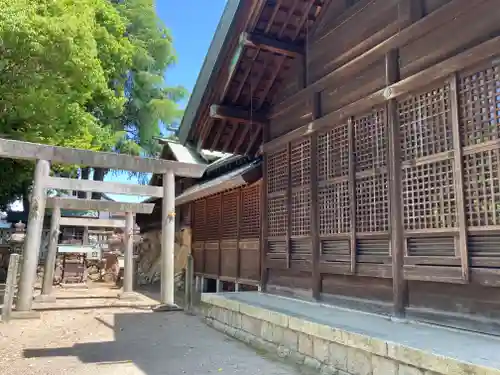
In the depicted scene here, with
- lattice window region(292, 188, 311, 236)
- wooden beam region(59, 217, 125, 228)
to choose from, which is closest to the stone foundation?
wooden beam region(59, 217, 125, 228)

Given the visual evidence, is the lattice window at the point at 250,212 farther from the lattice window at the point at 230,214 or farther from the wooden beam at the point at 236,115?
the wooden beam at the point at 236,115

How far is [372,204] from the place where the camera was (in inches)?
228

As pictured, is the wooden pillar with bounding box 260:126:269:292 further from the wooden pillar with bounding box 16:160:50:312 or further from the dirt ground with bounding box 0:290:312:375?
the wooden pillar with bounding box 16:160:50:312

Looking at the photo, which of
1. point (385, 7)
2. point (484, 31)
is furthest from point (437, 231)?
point (385, 7)

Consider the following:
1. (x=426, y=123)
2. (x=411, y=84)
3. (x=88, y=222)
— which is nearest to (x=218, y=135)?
(x=411, y=84)

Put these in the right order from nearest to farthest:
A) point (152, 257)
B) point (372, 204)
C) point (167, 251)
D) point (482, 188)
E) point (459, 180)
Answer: point (482, 188) < point (459, 180) < point (372, 204) < point (167, 251) < point (152, 257)

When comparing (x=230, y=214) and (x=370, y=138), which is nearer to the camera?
(x=370, y=138)

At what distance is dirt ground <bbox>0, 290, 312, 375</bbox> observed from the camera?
524 cm

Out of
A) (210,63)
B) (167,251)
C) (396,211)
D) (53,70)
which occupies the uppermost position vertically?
(53,70)

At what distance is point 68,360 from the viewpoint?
18.6 feet

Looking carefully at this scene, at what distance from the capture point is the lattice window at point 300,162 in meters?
7.35

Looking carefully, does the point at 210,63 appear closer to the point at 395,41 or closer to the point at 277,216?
the point at 277,216

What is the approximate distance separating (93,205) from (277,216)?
7.97m

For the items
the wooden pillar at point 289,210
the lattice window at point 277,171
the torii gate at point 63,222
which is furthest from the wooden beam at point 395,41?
the torii gate at point 63,222
